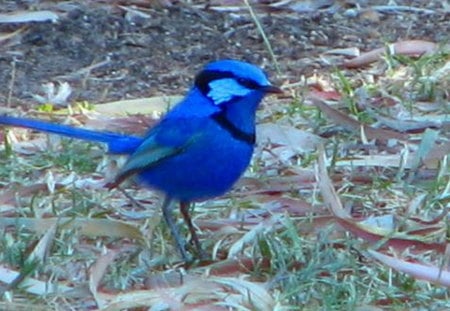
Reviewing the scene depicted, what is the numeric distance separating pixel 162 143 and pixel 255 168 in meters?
0.96

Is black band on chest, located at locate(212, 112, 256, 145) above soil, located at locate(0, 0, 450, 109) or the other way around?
above

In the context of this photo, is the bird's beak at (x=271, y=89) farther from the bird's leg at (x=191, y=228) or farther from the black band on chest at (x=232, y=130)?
Answer: the bird's leg at (x=191, y=228)

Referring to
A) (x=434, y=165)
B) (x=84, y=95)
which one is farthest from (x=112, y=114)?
(x=434, y=165)

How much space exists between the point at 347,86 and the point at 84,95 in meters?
1.10

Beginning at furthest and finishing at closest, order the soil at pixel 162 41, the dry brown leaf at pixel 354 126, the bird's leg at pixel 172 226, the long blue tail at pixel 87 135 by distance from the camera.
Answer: the soil at pixel 162 41 < the dry brown leaf at pixel 354 126 < the long blue tail at pixel 87 135 < the bird's leg at pixel 172 226

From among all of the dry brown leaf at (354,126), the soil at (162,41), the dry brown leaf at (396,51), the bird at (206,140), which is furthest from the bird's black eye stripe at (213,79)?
the dry brown leaf at (396,51)

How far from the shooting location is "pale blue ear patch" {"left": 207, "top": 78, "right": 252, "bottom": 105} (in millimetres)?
4598

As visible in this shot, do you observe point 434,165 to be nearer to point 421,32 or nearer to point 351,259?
point 351,259

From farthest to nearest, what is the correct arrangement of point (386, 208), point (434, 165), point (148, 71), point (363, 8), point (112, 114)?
point (363, 8), point (148, 71), point (112, 114), point (434, 165), point (386, 208)

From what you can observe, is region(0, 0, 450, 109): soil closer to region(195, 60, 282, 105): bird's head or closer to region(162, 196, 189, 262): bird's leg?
region(162, 196, 189, 262): bird's leg

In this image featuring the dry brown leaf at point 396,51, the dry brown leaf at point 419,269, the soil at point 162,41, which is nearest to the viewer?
the dry brown leaf at point 419,269

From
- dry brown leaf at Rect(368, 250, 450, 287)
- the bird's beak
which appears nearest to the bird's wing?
the bird's beak

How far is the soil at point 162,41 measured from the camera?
662 centimetres

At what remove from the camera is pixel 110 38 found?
23.0 ft
